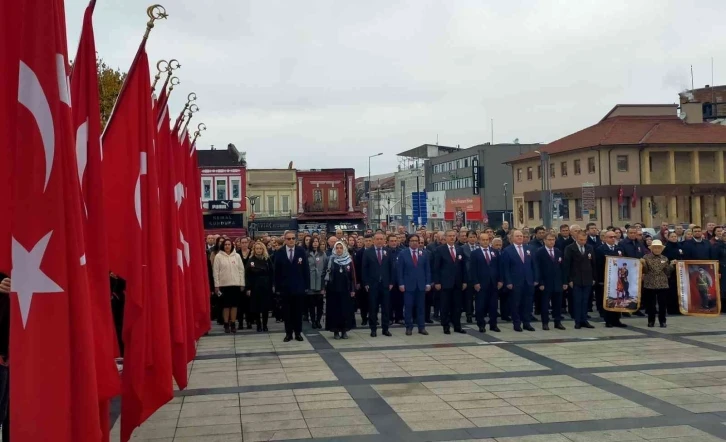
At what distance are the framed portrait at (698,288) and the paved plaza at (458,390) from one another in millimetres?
1944

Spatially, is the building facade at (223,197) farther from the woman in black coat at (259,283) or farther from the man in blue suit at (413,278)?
the man in blue suit at (413,278)

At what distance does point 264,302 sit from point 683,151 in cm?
4809

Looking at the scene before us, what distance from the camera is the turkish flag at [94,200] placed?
14.6 feet

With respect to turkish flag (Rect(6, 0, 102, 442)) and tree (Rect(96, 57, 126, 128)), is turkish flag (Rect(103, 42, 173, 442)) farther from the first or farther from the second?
tree (Rect(96, 57, 126, 128))

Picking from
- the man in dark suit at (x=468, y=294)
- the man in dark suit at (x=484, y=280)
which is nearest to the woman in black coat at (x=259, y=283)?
the man in dark suit at (x=468, y=294)

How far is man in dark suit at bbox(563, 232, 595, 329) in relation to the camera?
44.3ft

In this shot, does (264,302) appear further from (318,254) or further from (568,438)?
(568,438)

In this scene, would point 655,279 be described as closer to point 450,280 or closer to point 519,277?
point 519,277

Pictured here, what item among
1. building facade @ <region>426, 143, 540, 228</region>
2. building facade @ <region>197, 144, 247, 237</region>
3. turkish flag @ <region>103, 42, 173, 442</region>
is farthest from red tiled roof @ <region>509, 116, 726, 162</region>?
turkish flag @ <region>103, 42, 173, 442</region>

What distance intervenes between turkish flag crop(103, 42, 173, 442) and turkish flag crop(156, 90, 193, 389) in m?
0.84

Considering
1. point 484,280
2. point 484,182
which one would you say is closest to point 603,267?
point 484,280

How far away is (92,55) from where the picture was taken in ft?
16.5

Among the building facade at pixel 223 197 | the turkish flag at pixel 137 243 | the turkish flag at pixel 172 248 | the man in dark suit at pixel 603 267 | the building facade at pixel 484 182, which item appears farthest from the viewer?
the building facade at pixel 484 182

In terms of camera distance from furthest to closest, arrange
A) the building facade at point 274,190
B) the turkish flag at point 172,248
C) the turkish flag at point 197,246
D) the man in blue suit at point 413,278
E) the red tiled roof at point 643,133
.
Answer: the building facade at point 274,190
the red tiled roof at point 643,133
the man in blue suit at point 413,278
the turkish flag at point 197,246
the turkish flag at point 172,248
